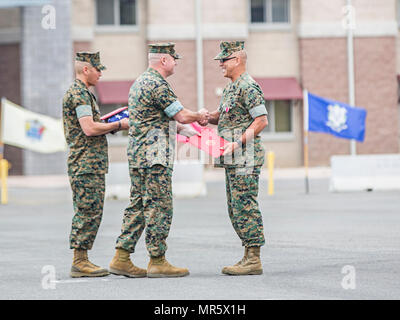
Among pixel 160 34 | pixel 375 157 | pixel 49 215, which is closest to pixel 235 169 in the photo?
pixel 49 215

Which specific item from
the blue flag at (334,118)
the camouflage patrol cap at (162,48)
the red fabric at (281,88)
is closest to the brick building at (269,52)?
the red fabric at (281,88)

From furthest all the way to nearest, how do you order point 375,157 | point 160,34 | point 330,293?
point 160,34
point 375,157
point 330,293

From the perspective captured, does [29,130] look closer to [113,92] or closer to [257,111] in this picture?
[113,92]

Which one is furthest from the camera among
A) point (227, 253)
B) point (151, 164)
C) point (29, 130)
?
point (29, 130)

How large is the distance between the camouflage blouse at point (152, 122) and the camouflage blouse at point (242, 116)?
589 mm

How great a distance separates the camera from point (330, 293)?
8266mm

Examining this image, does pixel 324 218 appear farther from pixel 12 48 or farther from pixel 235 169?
pixel 12 48

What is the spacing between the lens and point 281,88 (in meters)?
34.9

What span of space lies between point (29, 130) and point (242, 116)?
15.3 m

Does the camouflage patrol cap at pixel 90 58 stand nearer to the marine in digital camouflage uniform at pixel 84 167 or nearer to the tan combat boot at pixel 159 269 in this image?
the marine in digital camouflage uniform at pixel 84 167

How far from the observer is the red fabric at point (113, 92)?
111 feet

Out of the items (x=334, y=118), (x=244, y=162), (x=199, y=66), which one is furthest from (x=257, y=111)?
(x=199, y=66)

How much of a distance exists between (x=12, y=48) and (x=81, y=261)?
26214 mm

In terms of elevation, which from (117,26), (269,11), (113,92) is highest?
(269,11)
